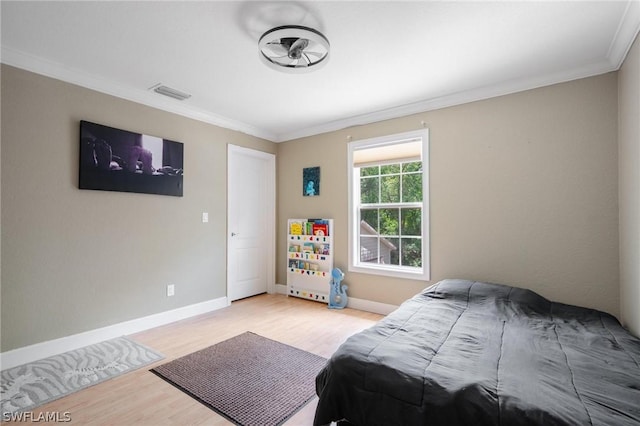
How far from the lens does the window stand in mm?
3473

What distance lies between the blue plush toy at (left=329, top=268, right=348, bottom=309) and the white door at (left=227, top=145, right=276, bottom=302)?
121cm

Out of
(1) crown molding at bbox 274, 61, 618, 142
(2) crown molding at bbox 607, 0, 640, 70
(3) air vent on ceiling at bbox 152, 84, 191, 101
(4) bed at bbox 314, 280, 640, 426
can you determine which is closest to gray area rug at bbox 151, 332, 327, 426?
(4) bed at bbox 314, 280, 640, 426

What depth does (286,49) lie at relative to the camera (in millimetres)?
2227

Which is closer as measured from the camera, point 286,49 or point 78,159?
point 286,49

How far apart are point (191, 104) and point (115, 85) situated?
76 cm

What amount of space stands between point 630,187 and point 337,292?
2.97m

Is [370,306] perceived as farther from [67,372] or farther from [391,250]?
[67,372]

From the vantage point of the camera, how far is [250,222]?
4500 mm

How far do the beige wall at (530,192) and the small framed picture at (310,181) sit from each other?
3.90ft

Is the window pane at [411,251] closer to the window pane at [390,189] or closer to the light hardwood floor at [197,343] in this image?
the window pane at [390,189]

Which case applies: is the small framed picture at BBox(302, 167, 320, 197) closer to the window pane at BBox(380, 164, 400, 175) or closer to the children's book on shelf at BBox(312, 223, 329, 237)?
the children's book on shelf at BBox(312, 223, 329, 237)

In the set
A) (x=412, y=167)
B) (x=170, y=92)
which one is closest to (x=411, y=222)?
(x=412, y=167)

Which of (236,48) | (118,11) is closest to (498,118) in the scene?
(236,48)

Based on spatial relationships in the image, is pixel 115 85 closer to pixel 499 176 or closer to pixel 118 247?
pixel 118 247
